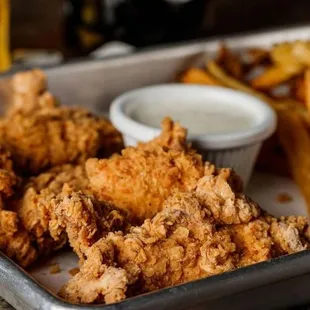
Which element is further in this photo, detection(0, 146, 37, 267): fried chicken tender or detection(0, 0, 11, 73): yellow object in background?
detection(0, 0, 11, 73): yellow object in background

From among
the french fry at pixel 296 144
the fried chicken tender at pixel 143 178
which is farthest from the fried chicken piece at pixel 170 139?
the french fry at pixel 296 144

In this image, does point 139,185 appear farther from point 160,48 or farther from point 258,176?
point 160,48

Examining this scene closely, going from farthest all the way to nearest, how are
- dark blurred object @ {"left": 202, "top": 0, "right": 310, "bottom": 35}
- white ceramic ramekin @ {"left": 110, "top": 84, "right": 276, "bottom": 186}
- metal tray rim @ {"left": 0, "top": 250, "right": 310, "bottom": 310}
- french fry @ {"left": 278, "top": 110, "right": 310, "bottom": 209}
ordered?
dark blurred object @ {"left": 202, "top": 0, "right": 310, "bottom": 35} < french fry @ {"left": 278, "top": 110, "right": 310, "bottom": 209} < white ceramic ramekin @ {"left": 110, "top": 84, "right": 276, "bottom": 186} < metal tray rim @ {"left": 0, "top": 250, "right": 310, "bottom": 310}

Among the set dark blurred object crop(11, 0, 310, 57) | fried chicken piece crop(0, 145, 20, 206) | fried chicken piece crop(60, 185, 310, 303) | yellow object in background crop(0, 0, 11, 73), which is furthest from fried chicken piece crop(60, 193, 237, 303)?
dark blurred object crop(11, 0, 310, 57)

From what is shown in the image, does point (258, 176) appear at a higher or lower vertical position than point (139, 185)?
lower

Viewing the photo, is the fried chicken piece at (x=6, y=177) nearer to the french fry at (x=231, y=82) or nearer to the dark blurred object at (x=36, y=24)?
the french fry at (x=231, y=82)

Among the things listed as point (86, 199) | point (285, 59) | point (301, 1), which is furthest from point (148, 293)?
point (301, 1)

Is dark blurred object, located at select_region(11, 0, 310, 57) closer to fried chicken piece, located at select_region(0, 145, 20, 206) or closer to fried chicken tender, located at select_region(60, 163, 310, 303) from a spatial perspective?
fried chicken piece, located at select_region(0, 145, 20, 206)
